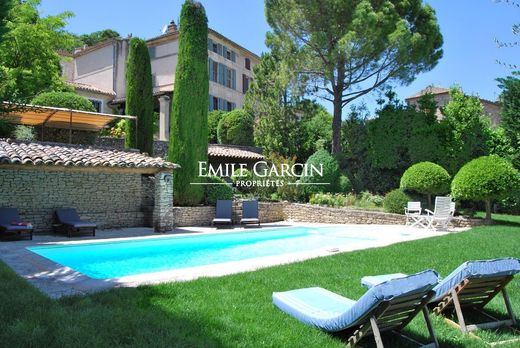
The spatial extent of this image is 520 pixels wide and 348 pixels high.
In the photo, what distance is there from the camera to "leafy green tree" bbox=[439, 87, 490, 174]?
1981 centimetres

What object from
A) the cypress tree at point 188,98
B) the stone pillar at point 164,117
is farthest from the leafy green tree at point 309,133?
the cypress tree at point 188,98

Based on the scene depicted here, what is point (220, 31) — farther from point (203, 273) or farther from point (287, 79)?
point (203, 273)

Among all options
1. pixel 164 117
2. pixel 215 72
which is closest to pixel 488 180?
pixel 164 117

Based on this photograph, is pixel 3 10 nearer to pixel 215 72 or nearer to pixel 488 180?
pixel 488 180

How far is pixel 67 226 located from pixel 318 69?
47.0 ft

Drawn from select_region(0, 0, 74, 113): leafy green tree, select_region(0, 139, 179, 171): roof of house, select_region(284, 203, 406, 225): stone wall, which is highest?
select_region(0, 0, 74, 113): leafy green tree

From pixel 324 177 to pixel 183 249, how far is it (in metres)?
10.4

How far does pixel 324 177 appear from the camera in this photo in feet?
69.2

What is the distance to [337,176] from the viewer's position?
21.5 metres

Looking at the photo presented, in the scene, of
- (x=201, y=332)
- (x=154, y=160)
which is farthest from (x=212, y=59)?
(x=201, y=332)

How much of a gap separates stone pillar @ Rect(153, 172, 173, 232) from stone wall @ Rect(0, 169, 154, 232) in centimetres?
139

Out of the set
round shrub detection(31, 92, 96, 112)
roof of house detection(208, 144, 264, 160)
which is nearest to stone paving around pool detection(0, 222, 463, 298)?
round shrub detection(31, 92, 96, 112)

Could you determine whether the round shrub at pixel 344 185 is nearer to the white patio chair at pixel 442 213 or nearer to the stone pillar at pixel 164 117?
the white patio chair at pixel 442 213

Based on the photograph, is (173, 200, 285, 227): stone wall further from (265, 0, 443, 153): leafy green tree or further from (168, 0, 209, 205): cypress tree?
(265, 0, 443, 153): leafy green tree
